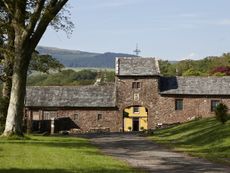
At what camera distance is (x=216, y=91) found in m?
67.2

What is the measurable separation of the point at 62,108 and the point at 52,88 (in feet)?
13.2

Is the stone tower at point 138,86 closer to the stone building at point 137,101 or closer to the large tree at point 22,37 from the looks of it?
the stone building at point 137,101

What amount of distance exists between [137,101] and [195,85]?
7969 millimetres

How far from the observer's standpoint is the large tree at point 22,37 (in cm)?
2798

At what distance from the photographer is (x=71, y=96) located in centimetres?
6919

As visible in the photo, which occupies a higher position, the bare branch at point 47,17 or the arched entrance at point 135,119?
the bare branch at point 47,17

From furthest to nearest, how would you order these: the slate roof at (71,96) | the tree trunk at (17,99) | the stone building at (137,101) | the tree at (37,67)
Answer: the slate roof at (71,96)
the stone building at (137,101)
the tree at (37,67)
the tree trunk at (17,99)

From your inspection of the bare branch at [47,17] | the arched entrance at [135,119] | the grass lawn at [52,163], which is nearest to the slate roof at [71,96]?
the arched entrance at [135,119]

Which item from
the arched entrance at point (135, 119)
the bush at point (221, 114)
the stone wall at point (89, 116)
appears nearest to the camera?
the bush at point (221, 114)

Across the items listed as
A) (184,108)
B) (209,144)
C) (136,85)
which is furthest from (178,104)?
(209,144)

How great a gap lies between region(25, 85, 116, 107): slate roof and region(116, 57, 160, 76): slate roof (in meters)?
3.24

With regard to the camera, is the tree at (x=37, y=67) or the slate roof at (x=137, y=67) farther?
the slate roof at (x=137, y=67)

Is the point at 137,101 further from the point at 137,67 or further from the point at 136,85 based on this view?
the point at 137,67

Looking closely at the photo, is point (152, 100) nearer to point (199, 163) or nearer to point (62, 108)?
point (62, 108)
